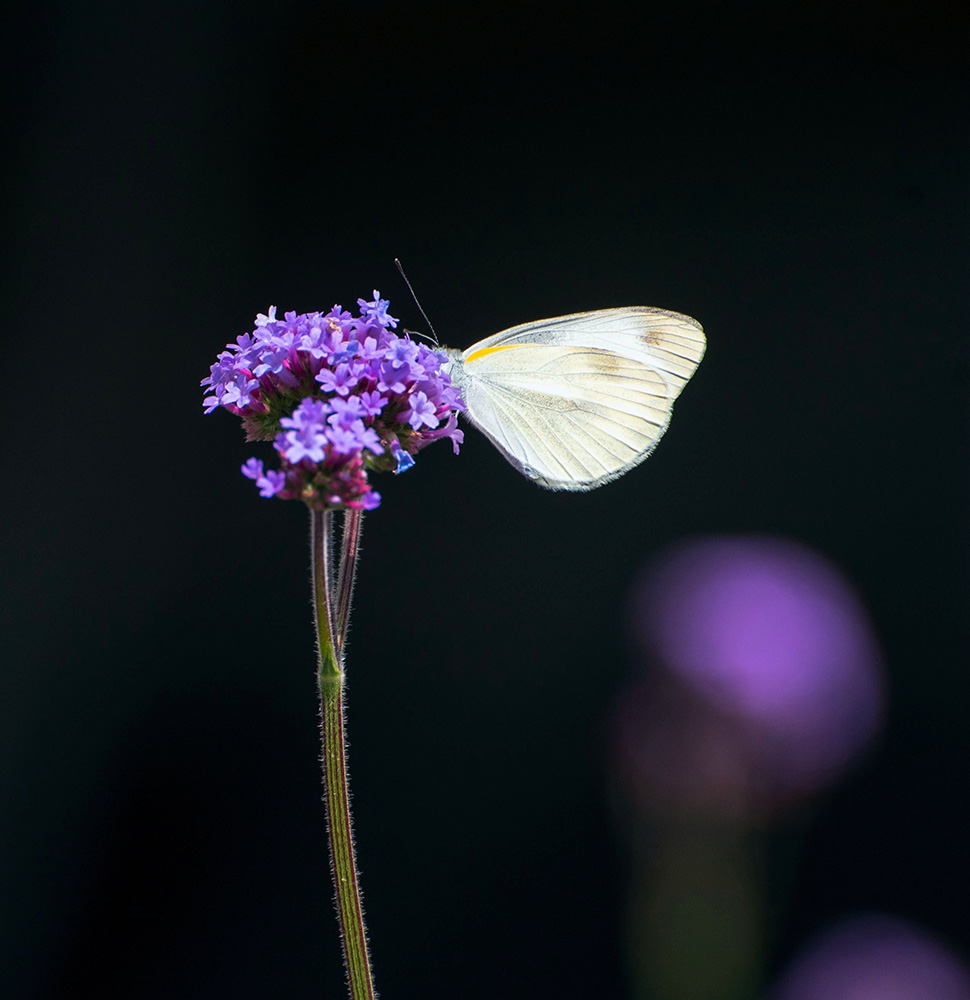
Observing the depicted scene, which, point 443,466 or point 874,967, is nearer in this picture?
point 874,967

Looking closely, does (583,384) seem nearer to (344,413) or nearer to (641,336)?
(641,336)

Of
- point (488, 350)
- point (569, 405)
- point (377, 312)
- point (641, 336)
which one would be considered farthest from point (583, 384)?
point (377, 312)

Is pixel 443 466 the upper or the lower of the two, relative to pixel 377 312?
lower

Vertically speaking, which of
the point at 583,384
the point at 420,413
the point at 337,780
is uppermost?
the point at 583,384

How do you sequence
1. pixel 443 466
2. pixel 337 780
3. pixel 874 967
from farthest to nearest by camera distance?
pixel 443 466 < pixel 874 967 < pixel 337 780

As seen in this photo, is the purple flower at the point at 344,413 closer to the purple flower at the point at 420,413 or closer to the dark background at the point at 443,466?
the purple flower at the point at 420,413

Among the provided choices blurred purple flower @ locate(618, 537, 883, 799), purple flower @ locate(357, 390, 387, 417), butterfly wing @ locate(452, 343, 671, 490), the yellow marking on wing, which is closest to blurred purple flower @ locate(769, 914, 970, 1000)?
blurred purple flower @ locate(618, 537, 883, 799)

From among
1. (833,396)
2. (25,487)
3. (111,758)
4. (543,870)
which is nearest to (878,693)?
(833,396)
